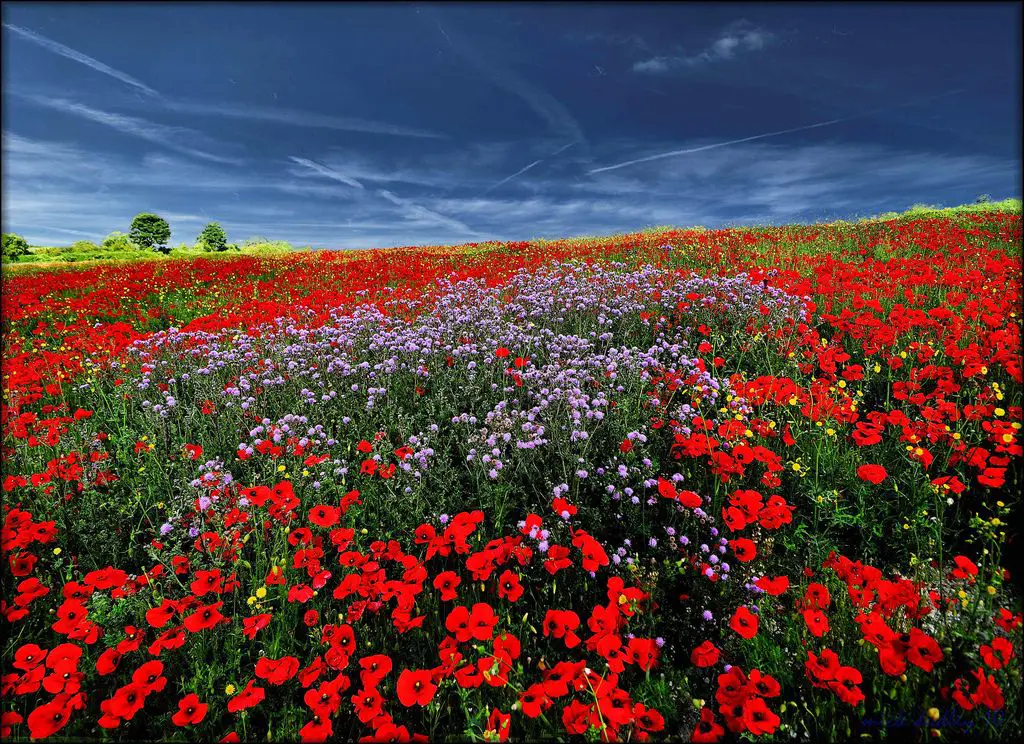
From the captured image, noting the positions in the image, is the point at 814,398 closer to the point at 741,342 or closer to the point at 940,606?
the point at 741,342

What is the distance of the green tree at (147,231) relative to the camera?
184 feet

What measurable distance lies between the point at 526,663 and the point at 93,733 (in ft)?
6.77

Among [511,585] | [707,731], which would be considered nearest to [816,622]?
[707,731]

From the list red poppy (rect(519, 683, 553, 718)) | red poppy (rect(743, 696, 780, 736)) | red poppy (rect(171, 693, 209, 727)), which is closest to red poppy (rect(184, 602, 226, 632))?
red poppy (rect(171, 693, 209, 727))

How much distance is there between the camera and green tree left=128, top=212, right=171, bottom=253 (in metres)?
56.0

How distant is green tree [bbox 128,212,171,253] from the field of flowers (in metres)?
65.5

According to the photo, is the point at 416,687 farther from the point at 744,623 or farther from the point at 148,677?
the point at 744,623

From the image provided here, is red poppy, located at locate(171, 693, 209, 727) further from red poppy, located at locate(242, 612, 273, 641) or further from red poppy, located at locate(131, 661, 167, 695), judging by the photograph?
red poppy, located at locate(242, 612, 273, 641)

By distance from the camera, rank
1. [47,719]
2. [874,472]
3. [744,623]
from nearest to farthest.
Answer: [47,719] < [744,623] < [874,472]

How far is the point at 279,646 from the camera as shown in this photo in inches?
94.7

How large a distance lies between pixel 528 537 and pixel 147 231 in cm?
7222

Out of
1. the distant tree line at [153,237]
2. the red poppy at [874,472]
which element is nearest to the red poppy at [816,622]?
the red poppy at [874,472]

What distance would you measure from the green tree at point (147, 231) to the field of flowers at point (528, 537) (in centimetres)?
6554

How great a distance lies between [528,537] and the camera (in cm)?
297
